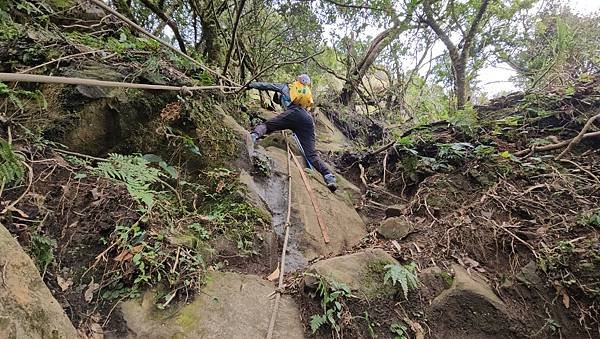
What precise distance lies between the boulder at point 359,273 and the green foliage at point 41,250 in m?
1.88

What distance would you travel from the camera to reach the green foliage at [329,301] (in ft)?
8.34

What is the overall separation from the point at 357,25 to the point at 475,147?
6514mm

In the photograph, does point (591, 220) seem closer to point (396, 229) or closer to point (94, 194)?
point (396, 229)

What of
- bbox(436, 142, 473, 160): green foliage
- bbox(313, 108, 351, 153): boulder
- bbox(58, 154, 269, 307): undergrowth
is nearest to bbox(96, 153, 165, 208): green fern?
bbox(58, 154, 269, 307): undergrowth

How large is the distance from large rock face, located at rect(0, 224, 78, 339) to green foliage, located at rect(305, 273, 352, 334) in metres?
1.57

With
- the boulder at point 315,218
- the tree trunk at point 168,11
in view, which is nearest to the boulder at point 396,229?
the boulder at point 315,218

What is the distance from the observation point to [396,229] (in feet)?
13.1

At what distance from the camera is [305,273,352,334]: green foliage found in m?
2.54

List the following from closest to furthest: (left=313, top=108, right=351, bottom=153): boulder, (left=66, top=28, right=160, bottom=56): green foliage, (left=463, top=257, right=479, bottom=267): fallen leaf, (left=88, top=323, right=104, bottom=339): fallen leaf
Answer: (left=88, top=323, right=104, bottom=339): fallen leaf < (left=463, top=257, right=479, bottom=267): fallen leaf < (left=66, top=28, right=160, bottom=56): green foliage < (left=313, top=108, right=351, bottom=153): boulder

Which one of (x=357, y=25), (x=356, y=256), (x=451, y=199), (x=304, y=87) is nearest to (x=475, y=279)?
(x=356, y=256)

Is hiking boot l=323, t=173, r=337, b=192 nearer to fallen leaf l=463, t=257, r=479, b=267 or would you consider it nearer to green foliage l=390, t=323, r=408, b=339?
fallen leaf l=463, t=257, r=479, b=267

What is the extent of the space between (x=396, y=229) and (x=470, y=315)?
1.25 meters

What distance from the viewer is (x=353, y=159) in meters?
7.00

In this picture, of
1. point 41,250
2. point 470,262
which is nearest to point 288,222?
point 470,262
